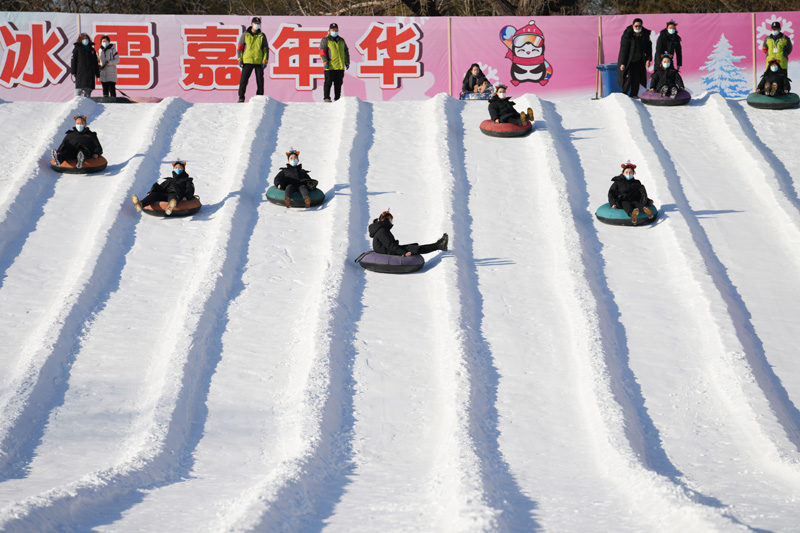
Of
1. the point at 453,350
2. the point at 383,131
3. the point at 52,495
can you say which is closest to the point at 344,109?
the point at 383,131

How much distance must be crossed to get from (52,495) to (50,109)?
9.26 meters

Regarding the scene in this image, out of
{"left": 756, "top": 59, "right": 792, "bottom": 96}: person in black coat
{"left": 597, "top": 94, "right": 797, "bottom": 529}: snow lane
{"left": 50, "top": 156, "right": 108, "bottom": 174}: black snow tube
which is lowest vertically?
{"left": 597, "top": 94, "right": 797, "bottom": 529}: snow lane

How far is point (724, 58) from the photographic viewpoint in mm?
16188

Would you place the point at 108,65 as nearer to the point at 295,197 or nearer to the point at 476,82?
the point at 295,197

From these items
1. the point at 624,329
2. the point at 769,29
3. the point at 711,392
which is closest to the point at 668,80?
the point at 769,29

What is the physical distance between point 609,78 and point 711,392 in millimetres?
8299

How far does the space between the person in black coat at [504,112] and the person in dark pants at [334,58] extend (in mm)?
2642

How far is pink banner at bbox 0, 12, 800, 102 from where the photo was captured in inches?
629

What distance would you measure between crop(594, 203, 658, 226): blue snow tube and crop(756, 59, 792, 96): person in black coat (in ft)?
14.7

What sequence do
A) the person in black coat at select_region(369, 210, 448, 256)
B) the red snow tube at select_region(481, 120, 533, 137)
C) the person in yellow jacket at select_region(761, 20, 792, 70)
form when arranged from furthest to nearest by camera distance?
the person in yellow jacket at select_region(761, 20, 792, 70) → the red snow tube at select_region(481, 120, 533, 137) → the person in black coat at select_region(369, 210, 448, 256)

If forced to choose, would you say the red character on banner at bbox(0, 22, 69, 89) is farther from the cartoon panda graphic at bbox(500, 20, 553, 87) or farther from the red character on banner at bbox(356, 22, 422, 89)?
the cartoon panda graphic at bbox(500, 20, 553, 87)

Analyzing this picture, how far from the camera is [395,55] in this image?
53.2 ft

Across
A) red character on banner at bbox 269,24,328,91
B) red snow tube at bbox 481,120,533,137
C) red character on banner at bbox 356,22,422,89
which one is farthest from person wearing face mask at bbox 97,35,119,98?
red snow tube at bbox 481,120,533,137

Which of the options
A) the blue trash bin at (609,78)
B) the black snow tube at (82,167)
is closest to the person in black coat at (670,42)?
the blue trash bin at (609,78)
